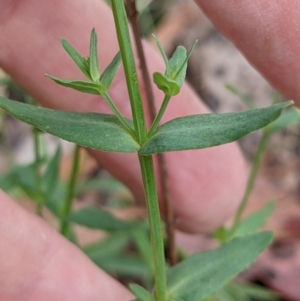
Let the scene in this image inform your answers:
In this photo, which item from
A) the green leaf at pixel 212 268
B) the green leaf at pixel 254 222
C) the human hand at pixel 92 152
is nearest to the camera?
the green leaf at pixel 212 268

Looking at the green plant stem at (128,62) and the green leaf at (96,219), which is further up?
the green plant stem at (128,62)

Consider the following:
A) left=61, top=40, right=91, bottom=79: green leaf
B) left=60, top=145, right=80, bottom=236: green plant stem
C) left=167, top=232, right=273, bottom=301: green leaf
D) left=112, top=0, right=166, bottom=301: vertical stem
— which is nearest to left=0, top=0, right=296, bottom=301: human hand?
left=60, top=145, right=80, bottom=236: green plant stem

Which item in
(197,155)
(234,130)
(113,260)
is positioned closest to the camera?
(234,130)

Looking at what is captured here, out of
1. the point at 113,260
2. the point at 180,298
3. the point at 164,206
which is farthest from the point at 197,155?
the point at 180,298

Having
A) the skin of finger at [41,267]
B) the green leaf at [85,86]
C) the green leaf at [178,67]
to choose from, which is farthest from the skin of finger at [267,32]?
the skin of finger at [41,267]

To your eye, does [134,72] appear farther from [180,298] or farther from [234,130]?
[180,298]

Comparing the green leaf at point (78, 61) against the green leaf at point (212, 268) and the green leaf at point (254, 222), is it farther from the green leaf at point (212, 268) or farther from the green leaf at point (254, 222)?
the green leaf at point (254, 222)

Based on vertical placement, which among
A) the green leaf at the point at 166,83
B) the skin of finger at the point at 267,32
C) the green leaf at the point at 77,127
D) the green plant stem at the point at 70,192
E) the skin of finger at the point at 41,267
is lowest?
the skin of finger at the point at 41,267
